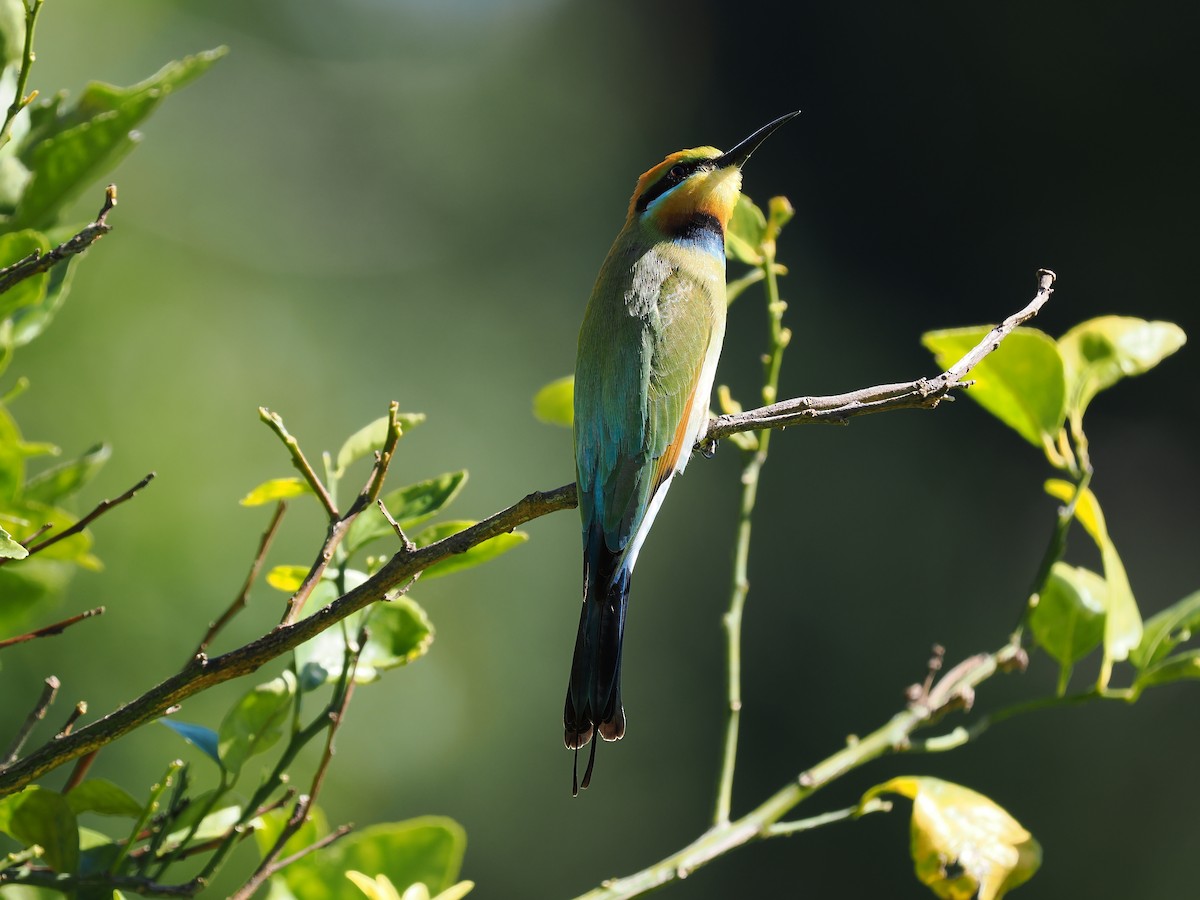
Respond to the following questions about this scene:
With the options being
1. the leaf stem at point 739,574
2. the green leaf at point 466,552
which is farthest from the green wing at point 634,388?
the green leaf at point 466,552

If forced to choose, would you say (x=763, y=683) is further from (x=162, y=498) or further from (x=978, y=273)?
(x=162, y=498)

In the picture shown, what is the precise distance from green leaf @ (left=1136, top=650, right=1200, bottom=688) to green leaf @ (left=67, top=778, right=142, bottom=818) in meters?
0.66

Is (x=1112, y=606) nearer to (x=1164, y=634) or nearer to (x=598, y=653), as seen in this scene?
(x=1164, y=634)

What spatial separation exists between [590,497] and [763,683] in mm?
3644

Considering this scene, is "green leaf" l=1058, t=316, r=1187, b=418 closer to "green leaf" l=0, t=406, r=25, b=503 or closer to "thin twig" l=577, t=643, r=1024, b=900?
"thin twig" l=577, t=643, r=1024, b=900

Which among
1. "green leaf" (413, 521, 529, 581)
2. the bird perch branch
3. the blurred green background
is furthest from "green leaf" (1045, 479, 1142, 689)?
the blurred green background

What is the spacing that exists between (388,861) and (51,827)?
0.21m

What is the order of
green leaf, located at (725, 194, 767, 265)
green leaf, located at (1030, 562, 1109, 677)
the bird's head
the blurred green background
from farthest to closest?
the blurred green background, the bird's head, green leaf, located at (725, 194, 767, 265), green leaf, located at (1030, 562, 1109, 677)

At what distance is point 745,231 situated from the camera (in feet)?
3.61

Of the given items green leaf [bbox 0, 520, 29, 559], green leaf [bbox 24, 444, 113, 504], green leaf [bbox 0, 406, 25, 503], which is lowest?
green leaf [bbox 0, 520, 29, 559]

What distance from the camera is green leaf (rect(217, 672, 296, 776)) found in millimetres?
785

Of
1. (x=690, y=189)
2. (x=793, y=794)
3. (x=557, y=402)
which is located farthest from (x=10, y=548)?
(x=690, y=189)

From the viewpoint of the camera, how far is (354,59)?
755 cm

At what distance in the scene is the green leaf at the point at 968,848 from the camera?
2.60 ft
